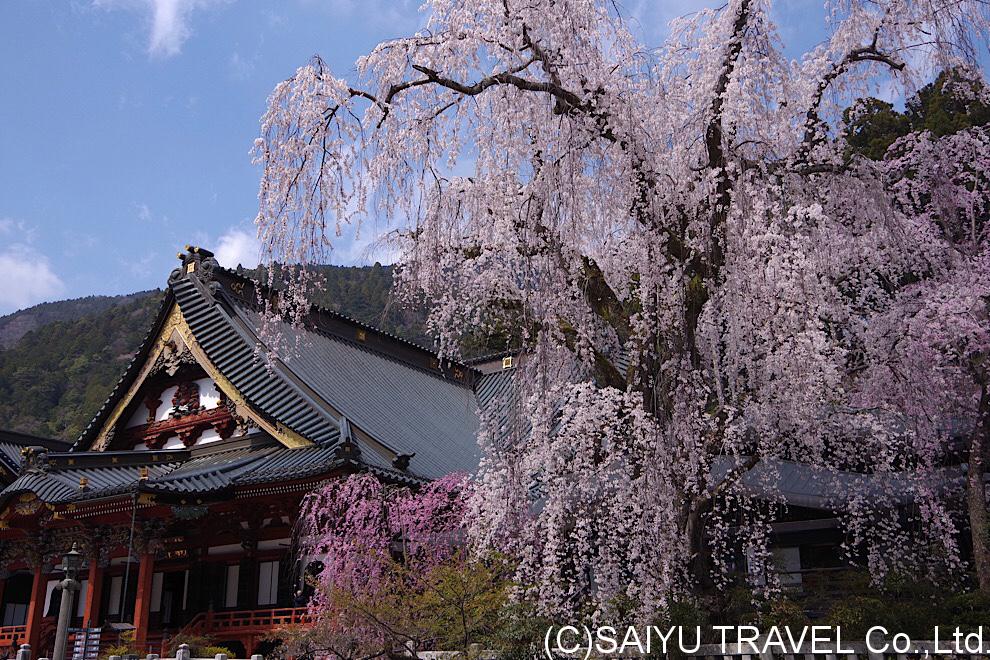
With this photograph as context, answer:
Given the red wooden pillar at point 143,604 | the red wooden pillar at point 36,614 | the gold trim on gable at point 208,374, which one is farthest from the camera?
the red wooden pillar at point 36,614

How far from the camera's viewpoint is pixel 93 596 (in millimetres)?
11117

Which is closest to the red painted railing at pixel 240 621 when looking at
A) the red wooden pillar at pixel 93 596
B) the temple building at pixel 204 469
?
the temple building at pixel 204 469

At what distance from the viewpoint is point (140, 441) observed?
1442 cm

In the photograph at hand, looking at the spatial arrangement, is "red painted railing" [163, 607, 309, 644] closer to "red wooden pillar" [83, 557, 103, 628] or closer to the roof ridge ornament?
"red wooden pillar" [83, 557, 103, 628]

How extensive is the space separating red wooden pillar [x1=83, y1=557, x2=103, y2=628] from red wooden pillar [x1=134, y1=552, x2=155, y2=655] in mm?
866

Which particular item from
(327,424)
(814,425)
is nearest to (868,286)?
(814,425)

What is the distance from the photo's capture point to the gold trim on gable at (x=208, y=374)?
37.5ft

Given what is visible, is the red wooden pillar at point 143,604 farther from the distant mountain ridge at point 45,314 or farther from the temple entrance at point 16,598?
the distant mountain ridge at point 45,314

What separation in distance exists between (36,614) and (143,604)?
261cm

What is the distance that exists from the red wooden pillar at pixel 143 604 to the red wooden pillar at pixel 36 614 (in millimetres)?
2351

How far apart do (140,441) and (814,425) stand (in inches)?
455

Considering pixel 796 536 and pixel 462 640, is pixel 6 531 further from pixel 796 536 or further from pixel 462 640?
pixel 796 536

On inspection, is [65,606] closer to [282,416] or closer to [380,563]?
[380,563]

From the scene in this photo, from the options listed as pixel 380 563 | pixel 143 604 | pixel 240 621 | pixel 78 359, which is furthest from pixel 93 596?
pixel 78 359
